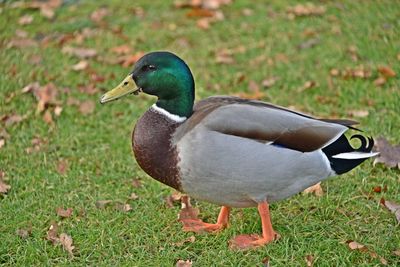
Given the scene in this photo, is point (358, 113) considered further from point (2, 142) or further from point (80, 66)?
point (2, 142)

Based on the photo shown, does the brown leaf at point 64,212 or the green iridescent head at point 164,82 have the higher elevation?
the green iridescent head at point 164,82

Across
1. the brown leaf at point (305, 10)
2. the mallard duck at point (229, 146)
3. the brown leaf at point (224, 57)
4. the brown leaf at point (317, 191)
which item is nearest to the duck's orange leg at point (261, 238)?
the mallard duck at point (229, 146)

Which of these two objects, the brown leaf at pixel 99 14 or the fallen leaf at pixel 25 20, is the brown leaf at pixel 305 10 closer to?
the brown leaf at pixel 99 14

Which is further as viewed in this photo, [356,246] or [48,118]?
[48,118]

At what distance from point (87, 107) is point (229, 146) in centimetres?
226

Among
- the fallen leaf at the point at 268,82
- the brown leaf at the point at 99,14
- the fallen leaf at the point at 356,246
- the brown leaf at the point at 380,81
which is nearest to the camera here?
the fallen leaf at the point at 356,246

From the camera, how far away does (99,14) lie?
716 cm

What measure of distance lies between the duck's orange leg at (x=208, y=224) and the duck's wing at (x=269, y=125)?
1.96ft

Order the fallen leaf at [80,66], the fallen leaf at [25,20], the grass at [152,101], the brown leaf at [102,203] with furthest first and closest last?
the fallen leaf at [25,20] → the fallen leaf at [80,66] → the brown leaf at [102,203] → the grass at [152,101]

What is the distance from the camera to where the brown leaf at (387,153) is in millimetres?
4281

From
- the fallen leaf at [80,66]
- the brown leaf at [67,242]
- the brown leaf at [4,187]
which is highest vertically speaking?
the brown leaf at [67,242]

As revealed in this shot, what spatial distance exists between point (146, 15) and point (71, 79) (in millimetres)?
1796

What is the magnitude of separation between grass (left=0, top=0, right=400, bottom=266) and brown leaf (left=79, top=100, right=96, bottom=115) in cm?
5

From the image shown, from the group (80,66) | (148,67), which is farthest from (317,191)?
(80,66)
